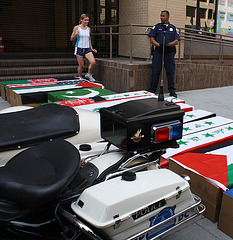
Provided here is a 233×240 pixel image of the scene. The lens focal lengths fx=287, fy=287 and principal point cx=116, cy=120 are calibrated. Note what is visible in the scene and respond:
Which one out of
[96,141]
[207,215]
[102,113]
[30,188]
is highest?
[102,113]

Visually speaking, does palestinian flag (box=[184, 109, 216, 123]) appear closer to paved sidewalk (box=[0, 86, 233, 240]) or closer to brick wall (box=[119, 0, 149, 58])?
paved sidewalk (box=[0, 86, 233, 240])

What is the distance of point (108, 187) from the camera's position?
5.49 ft

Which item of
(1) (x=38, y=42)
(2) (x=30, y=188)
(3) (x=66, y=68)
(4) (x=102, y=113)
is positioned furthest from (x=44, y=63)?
(2) (x=30, y=188)

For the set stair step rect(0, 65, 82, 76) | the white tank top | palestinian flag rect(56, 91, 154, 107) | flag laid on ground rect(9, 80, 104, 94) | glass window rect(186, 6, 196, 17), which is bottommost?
palestinian flag rect(56, 91, 154, 107)

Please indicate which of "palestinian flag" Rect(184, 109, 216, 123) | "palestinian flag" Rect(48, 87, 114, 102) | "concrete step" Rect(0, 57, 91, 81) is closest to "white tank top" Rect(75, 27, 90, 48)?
"concrete step" Rect(0, 57, 91, 81)

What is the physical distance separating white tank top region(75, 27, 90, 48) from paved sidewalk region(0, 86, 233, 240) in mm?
2440

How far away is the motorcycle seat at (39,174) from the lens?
144cm

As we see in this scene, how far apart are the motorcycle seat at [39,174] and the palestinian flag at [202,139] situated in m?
1.52

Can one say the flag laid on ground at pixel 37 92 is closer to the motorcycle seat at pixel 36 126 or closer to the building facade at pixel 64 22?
the motorcycle seat at pixel 36 126

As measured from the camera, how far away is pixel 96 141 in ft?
8.83

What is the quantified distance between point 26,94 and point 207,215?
393 centimetres

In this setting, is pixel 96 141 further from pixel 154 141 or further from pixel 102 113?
pixel 154 141

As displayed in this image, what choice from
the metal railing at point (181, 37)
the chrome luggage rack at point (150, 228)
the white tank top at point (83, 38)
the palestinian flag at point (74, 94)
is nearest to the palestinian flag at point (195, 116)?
the palestinian flag at point (74, 94)

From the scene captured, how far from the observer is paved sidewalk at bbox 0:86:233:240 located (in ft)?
7.84
